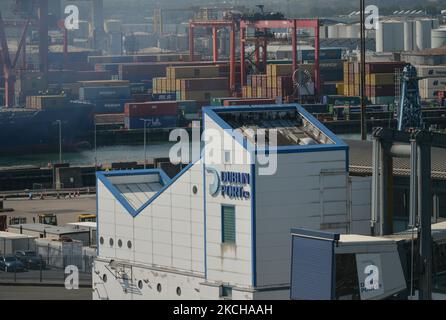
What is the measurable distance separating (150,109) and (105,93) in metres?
6.68

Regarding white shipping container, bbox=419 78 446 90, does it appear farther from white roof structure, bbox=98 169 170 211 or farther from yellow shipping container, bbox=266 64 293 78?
white roof structure, bbox=98 169 170 211

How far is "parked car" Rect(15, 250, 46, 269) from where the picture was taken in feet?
59.0

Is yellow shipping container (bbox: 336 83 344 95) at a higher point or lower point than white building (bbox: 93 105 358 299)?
higher

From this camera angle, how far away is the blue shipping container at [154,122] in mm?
50594

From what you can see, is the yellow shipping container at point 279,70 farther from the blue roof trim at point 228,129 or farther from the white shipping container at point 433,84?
the blue roof trim at point 228,129

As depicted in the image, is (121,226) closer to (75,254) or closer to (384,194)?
(384,194)

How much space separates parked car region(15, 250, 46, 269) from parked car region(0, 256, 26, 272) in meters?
0.14

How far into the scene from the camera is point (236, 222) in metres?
11.6

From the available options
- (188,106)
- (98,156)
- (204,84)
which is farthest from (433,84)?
(98,156)

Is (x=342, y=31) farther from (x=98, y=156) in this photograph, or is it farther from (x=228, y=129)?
(x=228, y=129)

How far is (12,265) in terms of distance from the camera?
58.0ft

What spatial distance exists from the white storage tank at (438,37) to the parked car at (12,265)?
6403 centimetres

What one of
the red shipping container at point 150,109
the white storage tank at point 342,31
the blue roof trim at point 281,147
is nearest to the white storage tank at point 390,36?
the white storage tank at point 342,31

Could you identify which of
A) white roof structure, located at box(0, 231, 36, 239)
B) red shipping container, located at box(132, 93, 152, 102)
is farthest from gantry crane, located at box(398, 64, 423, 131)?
red shipping container, located at box(132, 93, 152, 102)
